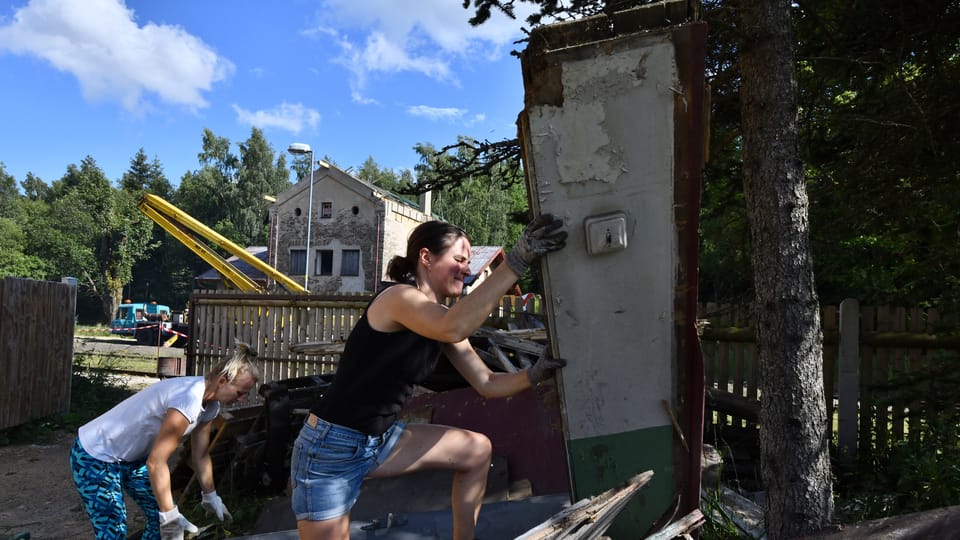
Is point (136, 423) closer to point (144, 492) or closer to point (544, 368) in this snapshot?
point (144, 492)

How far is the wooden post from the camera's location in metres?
4.94

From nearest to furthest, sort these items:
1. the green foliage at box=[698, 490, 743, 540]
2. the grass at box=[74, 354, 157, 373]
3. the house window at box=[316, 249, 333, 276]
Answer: the green foliage at box=[698, 490, 743, 540] → the grass at box=[74, 354, 157, 373] → the house window at box=[316, 249, 333, 276]

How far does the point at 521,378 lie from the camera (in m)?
2.35

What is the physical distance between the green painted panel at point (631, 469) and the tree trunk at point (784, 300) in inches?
45.1

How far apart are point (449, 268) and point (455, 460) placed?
0.77m

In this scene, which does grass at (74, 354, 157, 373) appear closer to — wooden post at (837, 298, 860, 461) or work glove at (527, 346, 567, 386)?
work glove at (527, 346, 567, 386)

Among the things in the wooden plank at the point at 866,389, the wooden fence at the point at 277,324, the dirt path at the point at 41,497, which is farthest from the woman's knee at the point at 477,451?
the wooden fence at the point at 277,324

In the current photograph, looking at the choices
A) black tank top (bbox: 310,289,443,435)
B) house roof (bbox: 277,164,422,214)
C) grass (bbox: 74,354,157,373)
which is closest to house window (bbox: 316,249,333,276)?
house roof (bbox: 277,164,422,214)

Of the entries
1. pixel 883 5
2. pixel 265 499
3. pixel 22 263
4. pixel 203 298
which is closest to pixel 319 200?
pixel 203 298

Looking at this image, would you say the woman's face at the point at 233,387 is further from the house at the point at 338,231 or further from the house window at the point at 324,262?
the house window at the point at 324,262

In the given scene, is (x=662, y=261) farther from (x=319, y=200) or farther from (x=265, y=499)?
(x=319, y=200)

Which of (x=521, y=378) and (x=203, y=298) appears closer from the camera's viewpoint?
(x=521, y=378)

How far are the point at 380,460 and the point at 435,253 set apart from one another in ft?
2.71

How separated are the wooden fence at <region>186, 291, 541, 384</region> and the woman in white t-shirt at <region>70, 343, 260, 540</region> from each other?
17.1ft
